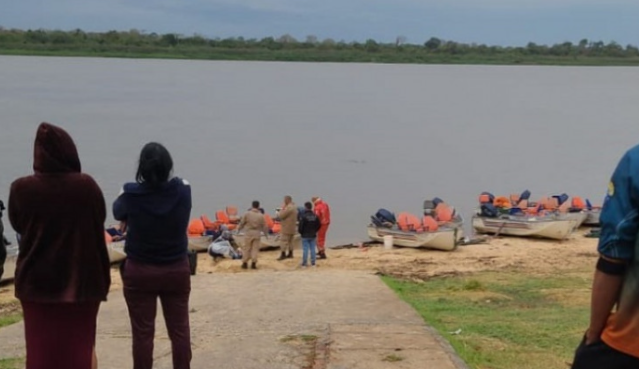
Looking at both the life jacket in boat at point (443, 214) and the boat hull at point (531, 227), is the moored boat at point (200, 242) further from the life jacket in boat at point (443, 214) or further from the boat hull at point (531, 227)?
the boat hull at point (531, 227)

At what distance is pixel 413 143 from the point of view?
5859 cm

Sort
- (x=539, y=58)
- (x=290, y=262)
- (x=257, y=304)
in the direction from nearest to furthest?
(x=257, y=304) → (x=290, y=262) → (x=539, y=58)

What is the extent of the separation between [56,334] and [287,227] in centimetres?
1491

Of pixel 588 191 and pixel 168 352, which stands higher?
pixel 168 352

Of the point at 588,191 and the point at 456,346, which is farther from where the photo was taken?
the point at 588,191

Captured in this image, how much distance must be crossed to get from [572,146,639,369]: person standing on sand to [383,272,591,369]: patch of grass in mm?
3543

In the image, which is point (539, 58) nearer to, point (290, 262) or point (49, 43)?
point (49, 43)

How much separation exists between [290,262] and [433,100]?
9263 centimetres

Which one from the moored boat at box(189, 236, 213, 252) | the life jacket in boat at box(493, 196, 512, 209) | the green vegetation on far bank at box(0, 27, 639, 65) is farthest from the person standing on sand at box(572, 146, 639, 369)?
the green vegetation on far bank at box(0, 27, 639, 65)

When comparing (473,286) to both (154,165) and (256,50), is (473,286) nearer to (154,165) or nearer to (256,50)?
(154,165)

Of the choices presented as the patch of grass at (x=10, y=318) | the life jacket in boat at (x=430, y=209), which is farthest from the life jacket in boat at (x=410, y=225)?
the patch of grass at (x=10, y=318)

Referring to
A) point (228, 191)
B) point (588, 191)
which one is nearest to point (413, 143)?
point (588, 191)

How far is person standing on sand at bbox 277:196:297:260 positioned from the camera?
61.0ft

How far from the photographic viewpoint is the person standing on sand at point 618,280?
9.90 feet
